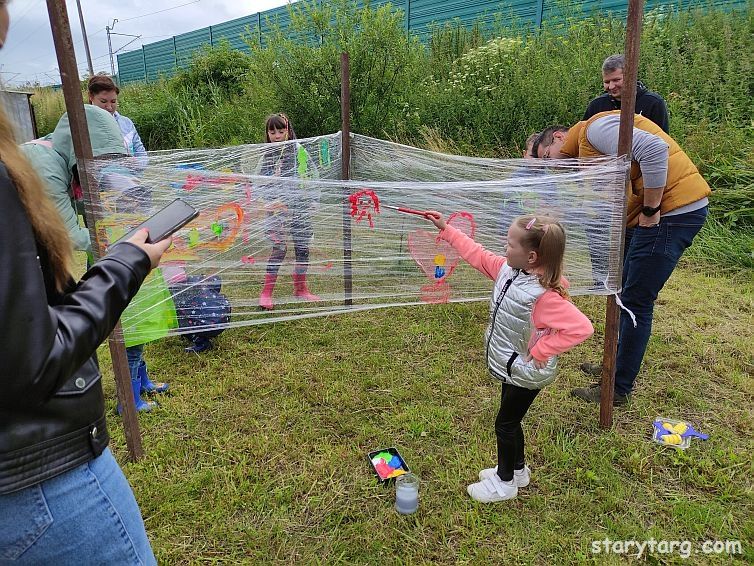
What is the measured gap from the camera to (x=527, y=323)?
1779 mm

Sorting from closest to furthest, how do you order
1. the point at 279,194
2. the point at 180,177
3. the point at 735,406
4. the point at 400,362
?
1. the point at 180,177
2. the point at 279,194
3. the point at 735,406
4. the point at 400,362

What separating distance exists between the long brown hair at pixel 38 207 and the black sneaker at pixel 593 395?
253 cm

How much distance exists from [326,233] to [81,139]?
1108mm

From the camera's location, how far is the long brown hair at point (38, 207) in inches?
28.0

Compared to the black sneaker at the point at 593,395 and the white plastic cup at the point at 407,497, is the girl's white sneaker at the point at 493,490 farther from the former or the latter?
the black sneaker at the point at 593,395

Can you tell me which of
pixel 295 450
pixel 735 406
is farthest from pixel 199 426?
pixel 735 406

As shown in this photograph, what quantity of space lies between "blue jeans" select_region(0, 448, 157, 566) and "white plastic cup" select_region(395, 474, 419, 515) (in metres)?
1.16

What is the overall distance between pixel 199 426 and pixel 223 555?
82cm

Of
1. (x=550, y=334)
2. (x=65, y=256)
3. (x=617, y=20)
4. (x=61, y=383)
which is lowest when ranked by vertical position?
(x=550, y=334)

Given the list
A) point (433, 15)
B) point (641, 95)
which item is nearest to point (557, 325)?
point (641, 95)

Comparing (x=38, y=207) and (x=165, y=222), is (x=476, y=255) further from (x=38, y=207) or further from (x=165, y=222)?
(x=38, y=207)

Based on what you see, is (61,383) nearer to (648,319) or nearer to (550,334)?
(550,334)

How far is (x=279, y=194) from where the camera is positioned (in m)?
2.33

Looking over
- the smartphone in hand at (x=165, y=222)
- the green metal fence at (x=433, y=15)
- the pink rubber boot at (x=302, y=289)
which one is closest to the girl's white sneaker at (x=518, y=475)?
the pink rubber boot at (x=302, y=289)
